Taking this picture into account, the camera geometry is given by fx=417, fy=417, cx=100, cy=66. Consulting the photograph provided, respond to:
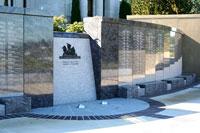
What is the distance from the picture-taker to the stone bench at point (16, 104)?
8.95 m

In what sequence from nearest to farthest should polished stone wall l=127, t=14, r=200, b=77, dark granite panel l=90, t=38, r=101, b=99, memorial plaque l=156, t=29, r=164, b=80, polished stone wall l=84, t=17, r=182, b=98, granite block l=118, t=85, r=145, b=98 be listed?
dark granite panel l=90, t=38, r=101, b=99, polished stone wall l=84, t=17, r=182, b=98, granite block l=118, t=85, r=145, b=98, memorial plaque l=156, t=29, r=164, b=80, polished stone wall l=127, t=14, r=200, b=77

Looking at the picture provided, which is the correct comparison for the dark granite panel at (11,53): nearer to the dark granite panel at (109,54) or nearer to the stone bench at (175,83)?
the dark granite panel at (109,54)

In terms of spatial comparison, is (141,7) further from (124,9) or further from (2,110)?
(2,110)

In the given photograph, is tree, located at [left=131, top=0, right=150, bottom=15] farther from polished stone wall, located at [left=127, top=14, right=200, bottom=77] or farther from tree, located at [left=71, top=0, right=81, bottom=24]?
tree, located at [left=71, top=0, right=81, bottom=24]

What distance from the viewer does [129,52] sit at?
12938 mm

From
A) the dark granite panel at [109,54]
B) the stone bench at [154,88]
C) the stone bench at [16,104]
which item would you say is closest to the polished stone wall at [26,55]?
the stone bench at [16,104]

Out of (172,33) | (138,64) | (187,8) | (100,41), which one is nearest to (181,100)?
(138,64)

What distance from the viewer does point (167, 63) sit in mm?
16094

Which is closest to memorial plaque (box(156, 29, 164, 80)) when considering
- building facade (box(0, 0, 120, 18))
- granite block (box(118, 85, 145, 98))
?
granite block (box(118, 85, 145, 98))

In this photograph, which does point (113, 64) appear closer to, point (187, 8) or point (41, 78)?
point (41, 78)

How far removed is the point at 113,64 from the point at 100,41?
0.90 m

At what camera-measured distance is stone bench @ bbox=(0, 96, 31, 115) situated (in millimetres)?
8953

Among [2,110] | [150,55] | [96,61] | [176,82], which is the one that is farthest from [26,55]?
[176,82]

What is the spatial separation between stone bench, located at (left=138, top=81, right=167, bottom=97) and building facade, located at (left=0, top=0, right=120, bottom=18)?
40.9 ft
